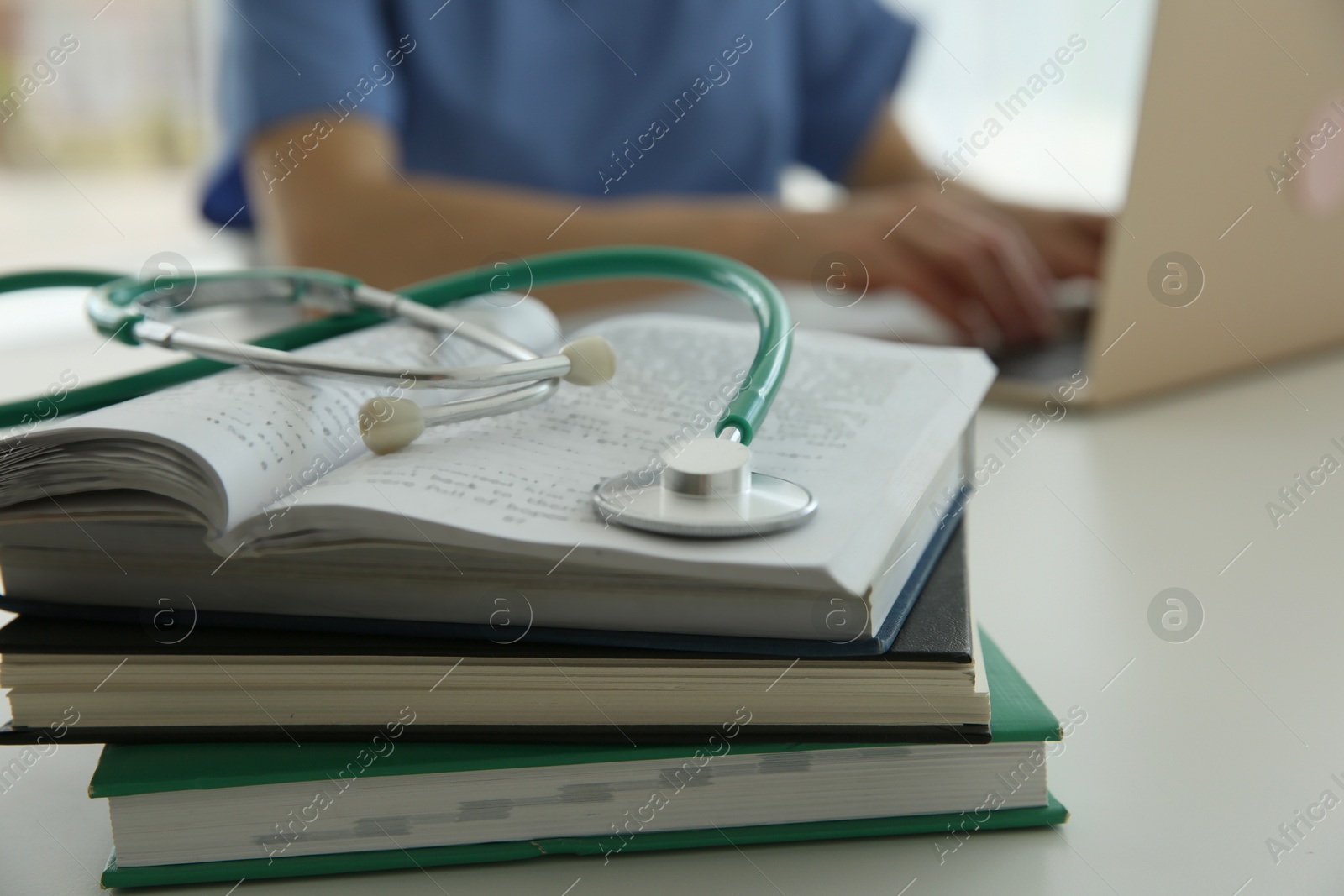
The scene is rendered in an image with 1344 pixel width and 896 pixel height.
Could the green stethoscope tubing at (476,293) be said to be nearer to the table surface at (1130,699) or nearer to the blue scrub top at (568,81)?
the table surface at (1130,699)

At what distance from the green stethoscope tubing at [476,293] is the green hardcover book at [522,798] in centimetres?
13

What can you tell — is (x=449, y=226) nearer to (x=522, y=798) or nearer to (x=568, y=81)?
(x=568, y=81)

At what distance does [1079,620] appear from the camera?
496mm

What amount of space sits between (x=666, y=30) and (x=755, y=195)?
27 cm

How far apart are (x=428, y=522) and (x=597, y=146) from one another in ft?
3.94

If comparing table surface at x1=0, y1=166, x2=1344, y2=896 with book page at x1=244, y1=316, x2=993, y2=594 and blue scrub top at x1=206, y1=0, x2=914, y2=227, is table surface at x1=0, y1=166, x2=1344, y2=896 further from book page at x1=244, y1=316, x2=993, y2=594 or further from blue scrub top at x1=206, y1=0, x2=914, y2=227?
blue scrub top at x1=206, y1=0, x2=914, y2=227

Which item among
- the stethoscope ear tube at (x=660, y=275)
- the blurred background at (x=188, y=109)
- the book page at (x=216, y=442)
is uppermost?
the blurred background at (x=188, y=109)

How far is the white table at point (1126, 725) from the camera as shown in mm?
339

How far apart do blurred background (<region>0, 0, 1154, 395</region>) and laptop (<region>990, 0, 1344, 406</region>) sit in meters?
0.88

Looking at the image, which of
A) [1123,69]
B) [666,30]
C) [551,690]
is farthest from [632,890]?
[1123,69]

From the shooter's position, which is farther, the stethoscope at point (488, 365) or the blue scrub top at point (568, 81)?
the blue scrub top at point (568, 81)

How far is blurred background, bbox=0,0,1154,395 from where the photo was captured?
2.25 meters

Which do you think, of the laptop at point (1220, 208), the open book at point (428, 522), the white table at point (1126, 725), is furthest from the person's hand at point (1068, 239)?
the open book at point (428, 522)

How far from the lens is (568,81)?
1.40 metres
